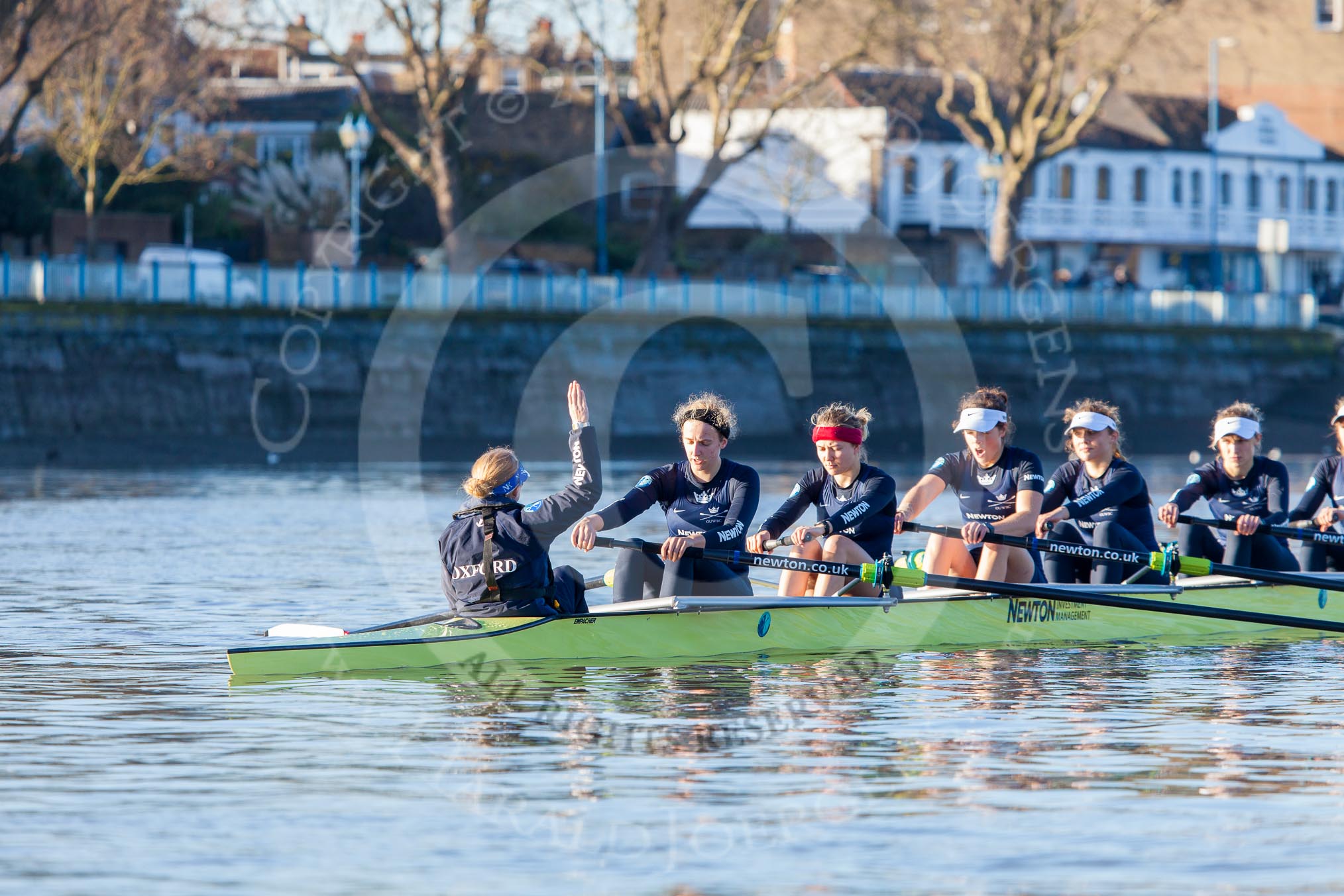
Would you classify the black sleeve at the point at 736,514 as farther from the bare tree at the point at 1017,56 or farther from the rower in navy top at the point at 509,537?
the bare tree at the point at 1017,56

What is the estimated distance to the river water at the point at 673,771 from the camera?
7852mm

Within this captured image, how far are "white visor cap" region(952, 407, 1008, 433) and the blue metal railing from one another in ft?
91.9

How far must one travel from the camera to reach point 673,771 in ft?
31.8

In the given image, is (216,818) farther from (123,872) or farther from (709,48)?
(709,48)

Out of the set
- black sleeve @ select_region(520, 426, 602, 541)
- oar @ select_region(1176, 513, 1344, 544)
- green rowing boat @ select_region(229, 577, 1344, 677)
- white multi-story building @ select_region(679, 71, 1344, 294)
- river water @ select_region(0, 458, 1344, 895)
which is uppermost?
white multi-story building @ select_region(679, 71, 1344, 294)

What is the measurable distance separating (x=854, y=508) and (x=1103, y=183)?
6288 cm

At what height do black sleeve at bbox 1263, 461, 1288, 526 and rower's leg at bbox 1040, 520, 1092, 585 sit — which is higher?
black sleeve at bbox 1263, 461, 1288, 526

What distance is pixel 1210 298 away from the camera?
174ft

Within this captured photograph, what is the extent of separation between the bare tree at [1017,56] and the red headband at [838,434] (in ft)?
115

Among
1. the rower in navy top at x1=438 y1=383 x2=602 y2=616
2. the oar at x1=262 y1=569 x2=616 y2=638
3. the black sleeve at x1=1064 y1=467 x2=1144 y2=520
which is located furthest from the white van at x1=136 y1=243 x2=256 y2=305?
the rower in navy top at x1=438 y1=383 x2=602 y2=616

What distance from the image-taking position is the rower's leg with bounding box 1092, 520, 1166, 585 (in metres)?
14.9

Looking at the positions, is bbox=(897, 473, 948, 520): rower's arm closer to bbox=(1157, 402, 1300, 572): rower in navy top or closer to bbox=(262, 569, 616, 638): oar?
bbox=(1157, 402, 1300, 572): rower in navy top

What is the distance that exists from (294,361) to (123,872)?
108ft

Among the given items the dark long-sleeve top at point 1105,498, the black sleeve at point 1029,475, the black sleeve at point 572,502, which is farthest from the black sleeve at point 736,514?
the dark long-sleeve top at point 1105,498
